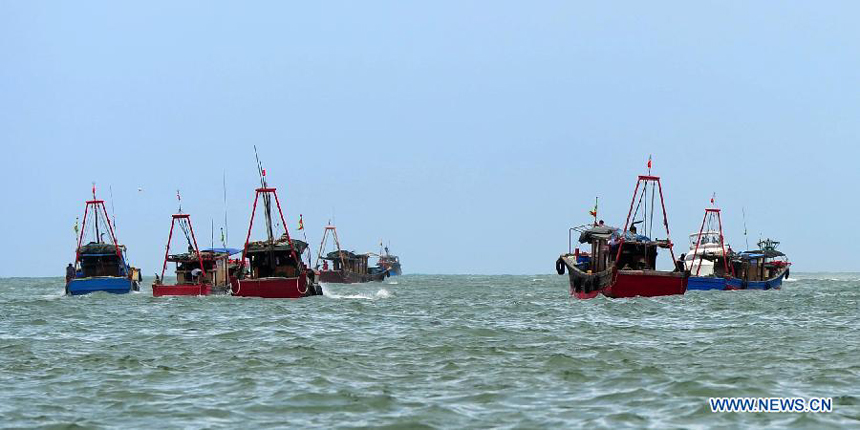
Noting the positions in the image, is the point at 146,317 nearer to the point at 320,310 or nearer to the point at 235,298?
the point at 320,310

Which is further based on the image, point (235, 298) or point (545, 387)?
point (235, 298)

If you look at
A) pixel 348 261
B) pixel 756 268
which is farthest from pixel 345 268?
pixel 756 268

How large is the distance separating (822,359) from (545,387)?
7753 millimetres

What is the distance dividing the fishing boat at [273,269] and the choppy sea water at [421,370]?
16225mm

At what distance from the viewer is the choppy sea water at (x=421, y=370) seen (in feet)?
53.9

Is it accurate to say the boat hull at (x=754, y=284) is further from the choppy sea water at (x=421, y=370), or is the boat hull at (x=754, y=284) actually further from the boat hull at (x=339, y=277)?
the boat hull at (x=339, y=277)

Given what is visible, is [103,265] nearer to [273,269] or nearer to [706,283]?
[273,269]

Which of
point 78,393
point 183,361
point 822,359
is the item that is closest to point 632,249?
point 822,359

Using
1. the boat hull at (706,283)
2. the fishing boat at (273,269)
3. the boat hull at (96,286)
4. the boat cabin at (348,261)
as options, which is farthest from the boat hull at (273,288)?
the boat cabin at (348,261)

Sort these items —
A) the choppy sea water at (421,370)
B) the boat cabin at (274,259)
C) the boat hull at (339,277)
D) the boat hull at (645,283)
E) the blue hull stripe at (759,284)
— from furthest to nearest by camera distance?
the boat hull at (339,277) < the blue hull stripe at (759,284) < the boat cabin at (274,259) < the boat hull at (645,283) < the choppy sea water at (421,370)

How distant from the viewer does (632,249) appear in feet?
184

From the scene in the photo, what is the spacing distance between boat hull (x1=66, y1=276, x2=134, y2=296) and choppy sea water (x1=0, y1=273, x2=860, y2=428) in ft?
94.4

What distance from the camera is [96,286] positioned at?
218ft

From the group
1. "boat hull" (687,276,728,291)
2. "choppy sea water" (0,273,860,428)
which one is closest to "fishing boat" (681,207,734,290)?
"boat hull" (687,276,728,291)
